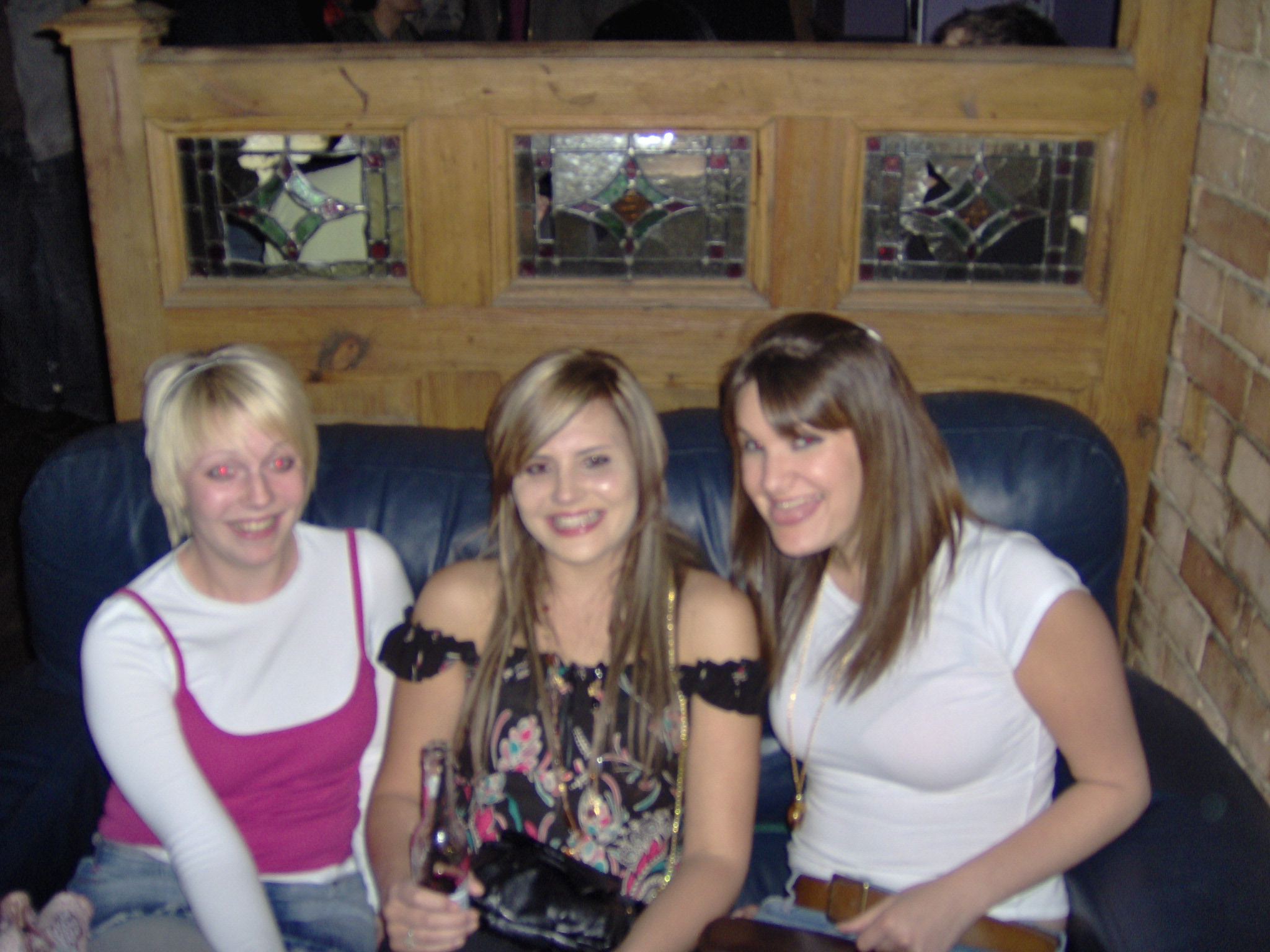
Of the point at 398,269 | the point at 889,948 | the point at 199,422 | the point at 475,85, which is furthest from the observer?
the point at 398,269

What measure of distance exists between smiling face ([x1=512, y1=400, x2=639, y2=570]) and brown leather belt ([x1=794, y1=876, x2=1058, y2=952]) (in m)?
0.53

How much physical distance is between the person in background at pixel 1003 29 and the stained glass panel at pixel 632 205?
1.76 feet

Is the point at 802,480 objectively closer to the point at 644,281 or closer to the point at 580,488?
the point at 580,488

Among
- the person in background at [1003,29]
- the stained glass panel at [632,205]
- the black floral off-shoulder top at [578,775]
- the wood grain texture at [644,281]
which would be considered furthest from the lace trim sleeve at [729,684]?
the person in background at [1003,29]

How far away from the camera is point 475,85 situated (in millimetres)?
2236

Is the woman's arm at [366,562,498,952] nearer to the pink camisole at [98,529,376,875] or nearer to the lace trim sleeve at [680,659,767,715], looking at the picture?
the pink camisole at [98,529,376,875]

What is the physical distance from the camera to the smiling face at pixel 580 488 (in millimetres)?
1551

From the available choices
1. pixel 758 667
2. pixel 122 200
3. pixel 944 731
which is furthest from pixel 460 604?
pixel 122 200

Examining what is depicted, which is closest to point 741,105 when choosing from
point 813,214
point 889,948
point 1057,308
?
point 813,214

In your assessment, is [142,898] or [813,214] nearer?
[142,898]

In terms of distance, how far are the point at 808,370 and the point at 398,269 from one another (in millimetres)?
1209

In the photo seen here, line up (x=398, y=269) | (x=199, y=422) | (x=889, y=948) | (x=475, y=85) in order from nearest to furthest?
1. (x=889, y=948)
2. (x=199, y=422)
3. (x=475, y=85)
4. (x=398, y=269)

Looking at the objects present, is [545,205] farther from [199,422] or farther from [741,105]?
[199,422]

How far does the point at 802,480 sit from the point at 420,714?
0.62 metres
